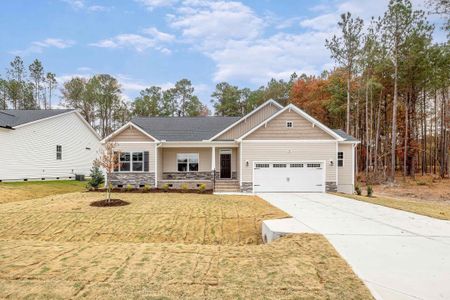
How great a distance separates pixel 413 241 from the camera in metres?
6.51

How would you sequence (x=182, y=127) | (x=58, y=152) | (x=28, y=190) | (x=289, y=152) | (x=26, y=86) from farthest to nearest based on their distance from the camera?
(x=26, y=86), (x=58, y=152), (x=182, y=127), (x=289, y=152), (x=28, y=190)

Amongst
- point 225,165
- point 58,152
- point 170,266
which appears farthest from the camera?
point 58,152

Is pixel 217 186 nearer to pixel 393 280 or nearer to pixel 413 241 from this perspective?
pixel 413 241

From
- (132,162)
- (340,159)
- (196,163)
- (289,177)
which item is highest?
(340,159)

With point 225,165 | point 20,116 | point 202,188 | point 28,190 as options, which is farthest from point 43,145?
point 225,165

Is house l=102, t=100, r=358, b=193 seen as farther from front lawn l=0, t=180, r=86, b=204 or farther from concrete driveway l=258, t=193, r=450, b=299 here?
concrete driveway l=258, t=193, r=450, b=299

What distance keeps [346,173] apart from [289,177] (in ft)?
12.9

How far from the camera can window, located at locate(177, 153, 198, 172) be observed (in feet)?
65.8

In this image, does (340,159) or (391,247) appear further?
(340,159)

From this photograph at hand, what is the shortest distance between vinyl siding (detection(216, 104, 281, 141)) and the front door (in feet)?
4.66

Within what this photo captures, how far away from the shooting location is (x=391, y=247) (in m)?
6.02

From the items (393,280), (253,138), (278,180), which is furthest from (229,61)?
(393,280)

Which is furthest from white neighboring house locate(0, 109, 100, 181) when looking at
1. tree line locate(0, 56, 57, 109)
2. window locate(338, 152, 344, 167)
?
window locate(338, 152, 344, 167)

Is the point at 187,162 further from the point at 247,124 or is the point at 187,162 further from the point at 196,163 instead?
the point at 247,124
